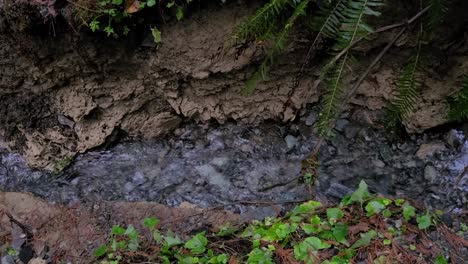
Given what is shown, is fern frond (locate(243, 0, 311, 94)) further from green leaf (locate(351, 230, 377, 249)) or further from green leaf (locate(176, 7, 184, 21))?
green leaf (locate(351, 230, 377, 249))

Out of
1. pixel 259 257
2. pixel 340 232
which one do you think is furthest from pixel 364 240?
pixel 259 257

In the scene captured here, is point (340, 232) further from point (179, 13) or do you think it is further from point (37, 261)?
point (37, 261)

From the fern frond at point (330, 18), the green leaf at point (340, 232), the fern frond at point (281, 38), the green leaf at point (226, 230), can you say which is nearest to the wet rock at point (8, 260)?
the green leaf at point (226, 230)

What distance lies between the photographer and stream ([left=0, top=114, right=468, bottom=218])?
2.67 meters

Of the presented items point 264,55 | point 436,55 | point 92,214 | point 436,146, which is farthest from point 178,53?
point 436,146

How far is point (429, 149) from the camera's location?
279 centimetres

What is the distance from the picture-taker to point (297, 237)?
2.21 m

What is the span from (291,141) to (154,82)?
36.9 inches

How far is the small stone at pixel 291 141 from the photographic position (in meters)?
2.97

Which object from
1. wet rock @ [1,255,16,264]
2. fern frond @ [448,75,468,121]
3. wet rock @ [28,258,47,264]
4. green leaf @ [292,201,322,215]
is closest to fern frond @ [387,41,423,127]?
fern frond @ [448,75,468,121]

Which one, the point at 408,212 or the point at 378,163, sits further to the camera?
the point at 378,163

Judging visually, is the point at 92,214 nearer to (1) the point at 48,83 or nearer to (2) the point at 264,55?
(1) the point at 48,83

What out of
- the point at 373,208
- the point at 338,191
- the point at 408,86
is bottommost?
the point at 338,191

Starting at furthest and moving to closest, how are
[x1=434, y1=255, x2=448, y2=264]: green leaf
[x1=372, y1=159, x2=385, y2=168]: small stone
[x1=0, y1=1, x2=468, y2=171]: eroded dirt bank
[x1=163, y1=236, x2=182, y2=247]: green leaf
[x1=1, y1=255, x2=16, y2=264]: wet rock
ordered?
1. [x1=372, y1=159, x2=385, y2=168]: small stone
2. [x1=0, y1=1, x2=468, y2=171]: eroded dirt bank
3. [x1=1, y1=255, x2=16, y2=264]: wet rock
4. [x1=163, y1=236, x2=182, y2=247]: green leaf
5. [x1=434, y1=255, x2=448, y2=264]: green leaf
